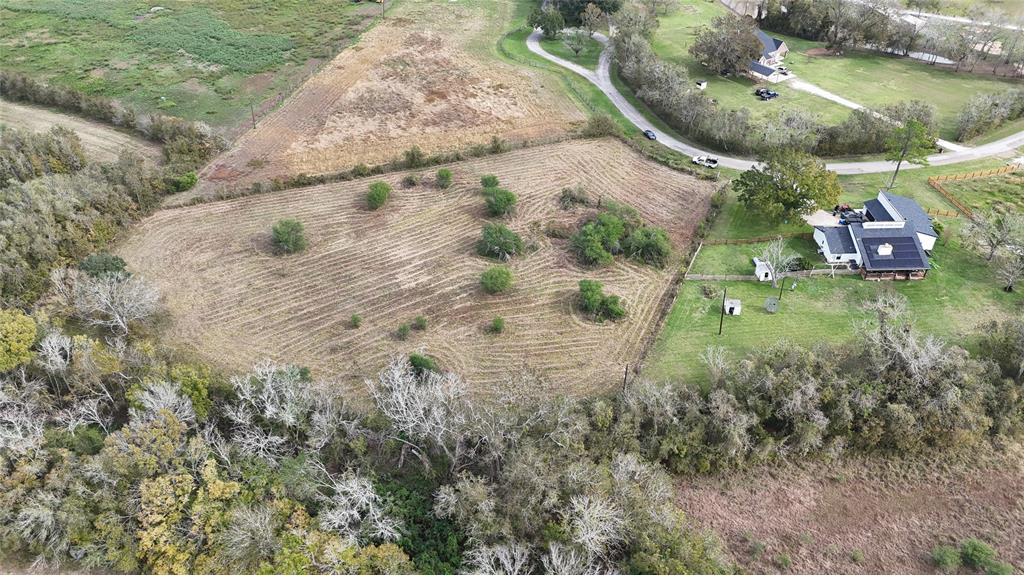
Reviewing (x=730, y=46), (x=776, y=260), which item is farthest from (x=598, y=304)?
(x=730, y=46)

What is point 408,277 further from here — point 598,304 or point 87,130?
point 87,130

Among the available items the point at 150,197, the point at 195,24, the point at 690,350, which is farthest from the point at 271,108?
the point at 690,350

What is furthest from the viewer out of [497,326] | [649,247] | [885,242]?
[649,247]

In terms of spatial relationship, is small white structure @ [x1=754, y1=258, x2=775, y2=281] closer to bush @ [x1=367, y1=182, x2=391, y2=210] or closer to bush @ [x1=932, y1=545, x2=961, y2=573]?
bush @ [x1=932, y1=545, x2=961, y2=573]

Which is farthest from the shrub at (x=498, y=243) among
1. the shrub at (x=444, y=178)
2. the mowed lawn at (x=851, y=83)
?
the mowed lawn at (x=851, y=83)

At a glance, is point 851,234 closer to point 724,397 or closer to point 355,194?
point 724,397

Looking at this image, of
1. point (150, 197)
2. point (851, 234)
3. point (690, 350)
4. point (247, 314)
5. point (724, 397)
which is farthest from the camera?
point (150, 197)
